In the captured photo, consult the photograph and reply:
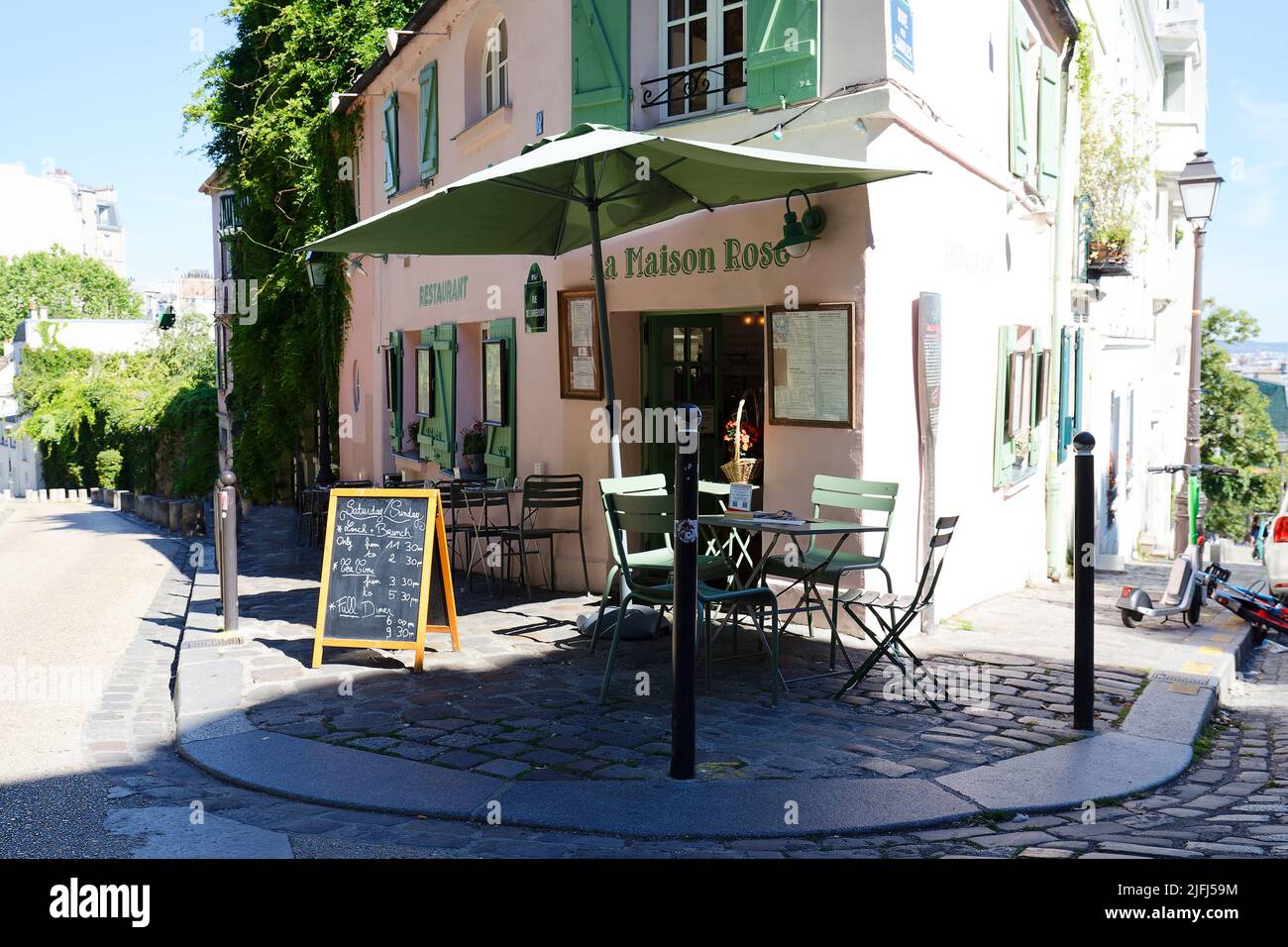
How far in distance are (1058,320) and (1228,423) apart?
93.2 ft

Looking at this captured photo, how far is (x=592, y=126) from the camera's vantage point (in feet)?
22.7

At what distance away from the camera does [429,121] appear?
1352 cm

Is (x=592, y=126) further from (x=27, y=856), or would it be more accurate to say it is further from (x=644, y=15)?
(x=27, y=856)

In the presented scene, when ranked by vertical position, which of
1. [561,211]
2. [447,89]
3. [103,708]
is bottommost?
[103,708]

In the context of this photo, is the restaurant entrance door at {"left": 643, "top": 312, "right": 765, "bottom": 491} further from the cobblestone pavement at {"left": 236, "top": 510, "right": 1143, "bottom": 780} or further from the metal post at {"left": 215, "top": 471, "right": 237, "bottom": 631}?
the metal post at {"left": 215, "top": 471, "right": 237, "bottom": 631}

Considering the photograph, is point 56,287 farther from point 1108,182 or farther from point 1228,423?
point 1108,182

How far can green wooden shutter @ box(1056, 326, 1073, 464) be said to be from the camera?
13086 millimetres

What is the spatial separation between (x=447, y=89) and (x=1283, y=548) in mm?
9618

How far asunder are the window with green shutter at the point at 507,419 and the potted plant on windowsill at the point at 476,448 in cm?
64

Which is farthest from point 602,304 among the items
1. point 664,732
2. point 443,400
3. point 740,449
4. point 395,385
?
point 395,385

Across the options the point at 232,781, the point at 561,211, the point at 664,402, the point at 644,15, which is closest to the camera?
the point at 232,781

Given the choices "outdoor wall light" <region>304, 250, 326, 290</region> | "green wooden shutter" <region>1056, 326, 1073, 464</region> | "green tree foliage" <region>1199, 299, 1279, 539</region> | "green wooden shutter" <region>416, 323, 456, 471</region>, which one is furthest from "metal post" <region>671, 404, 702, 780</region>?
"green tree foliage" <region>1199, 299, 1279, 539</region>

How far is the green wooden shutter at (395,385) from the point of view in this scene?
1534 centimetres

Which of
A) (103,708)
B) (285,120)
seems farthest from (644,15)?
(285,120)
